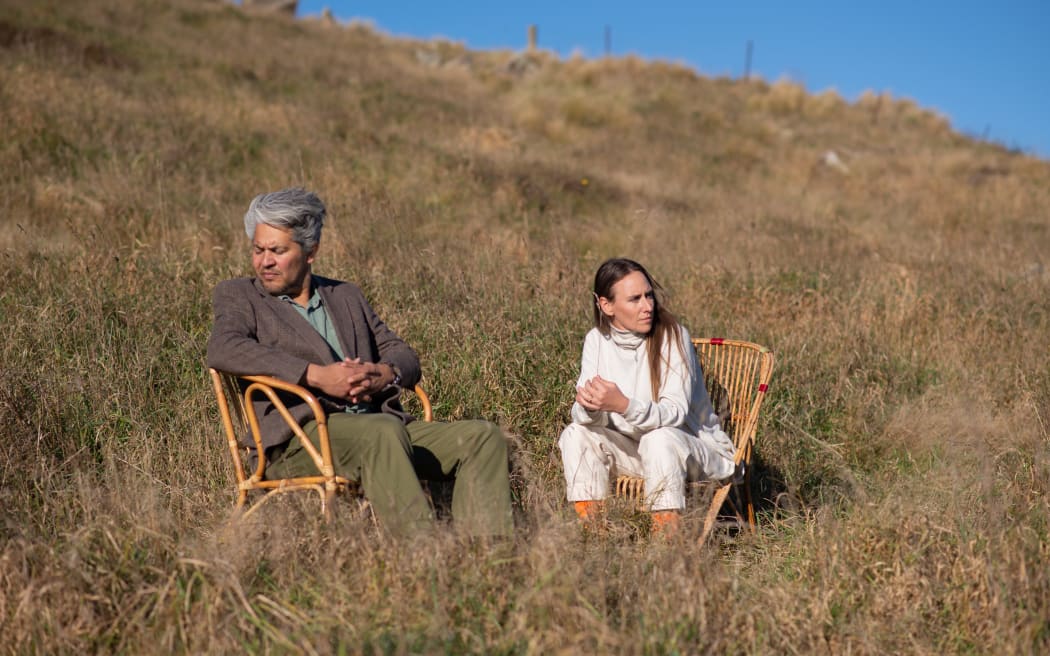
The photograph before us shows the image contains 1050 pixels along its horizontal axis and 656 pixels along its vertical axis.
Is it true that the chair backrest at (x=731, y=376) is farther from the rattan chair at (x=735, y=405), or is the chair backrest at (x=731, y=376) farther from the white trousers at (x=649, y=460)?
the white trousers at (x=649, y=460)

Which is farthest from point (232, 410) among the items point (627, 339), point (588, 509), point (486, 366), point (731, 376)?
point (731, 376)

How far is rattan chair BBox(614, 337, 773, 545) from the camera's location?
3639 mm

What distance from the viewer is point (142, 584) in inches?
105

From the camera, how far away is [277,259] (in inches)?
141

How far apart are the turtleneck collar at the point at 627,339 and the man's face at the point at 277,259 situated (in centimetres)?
137

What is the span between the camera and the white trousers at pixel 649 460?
11.3ft

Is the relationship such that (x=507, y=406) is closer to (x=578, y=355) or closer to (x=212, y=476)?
(x=578, y=355)

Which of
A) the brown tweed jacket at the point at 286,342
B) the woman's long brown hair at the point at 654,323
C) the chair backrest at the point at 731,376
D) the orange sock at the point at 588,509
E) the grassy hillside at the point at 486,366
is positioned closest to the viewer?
the grassy hillside at the point at 486,366

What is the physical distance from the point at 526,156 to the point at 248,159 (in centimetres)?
394

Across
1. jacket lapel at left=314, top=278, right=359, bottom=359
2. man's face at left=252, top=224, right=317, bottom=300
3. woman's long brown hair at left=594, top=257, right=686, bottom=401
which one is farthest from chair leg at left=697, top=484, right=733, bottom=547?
man's face at left=252, top=224, right=317, bottom=300

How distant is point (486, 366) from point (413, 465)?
4.86ft

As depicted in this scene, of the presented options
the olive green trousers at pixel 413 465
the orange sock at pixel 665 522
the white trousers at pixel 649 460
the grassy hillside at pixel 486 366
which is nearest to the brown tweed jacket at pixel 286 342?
the olive green trousers at pixel 413 465

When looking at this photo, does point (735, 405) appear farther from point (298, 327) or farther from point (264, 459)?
point (264, 459)

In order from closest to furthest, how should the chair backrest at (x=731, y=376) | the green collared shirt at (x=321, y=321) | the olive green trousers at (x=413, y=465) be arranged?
the olive green trousers at (x=413, y=465), the green collared shirt at (x=321, y=321), the chair backrest at (x=731, y=376)
